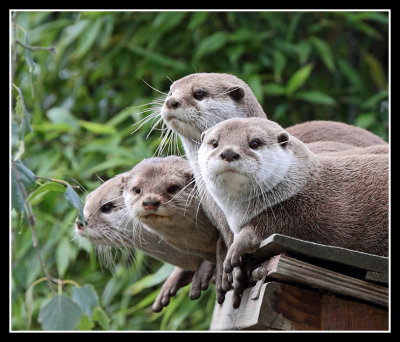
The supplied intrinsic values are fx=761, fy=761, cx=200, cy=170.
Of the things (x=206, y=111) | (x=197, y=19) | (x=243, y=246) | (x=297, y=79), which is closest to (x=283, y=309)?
(x=243, y=246)

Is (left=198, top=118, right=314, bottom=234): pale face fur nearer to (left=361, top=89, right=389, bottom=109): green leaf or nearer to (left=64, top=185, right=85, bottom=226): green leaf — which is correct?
(left=64, top=185, right=85, bottom=226): green leaf

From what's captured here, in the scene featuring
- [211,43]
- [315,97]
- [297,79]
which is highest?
[211,43]

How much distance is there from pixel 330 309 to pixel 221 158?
519 millimetres

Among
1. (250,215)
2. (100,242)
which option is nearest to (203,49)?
(100,242)

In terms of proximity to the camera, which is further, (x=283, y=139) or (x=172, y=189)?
(x=172, y=189)

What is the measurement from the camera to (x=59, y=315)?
6.06 feet

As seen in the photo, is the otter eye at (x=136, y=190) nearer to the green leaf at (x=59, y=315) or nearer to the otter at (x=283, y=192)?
the otter at (x=283, y=192)

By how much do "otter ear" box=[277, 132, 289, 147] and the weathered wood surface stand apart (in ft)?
1.32

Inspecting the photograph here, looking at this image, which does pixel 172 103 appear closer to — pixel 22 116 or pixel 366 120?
pixel 22 116

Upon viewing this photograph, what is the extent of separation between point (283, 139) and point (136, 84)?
3.03m

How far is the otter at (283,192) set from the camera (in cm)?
212

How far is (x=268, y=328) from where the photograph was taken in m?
2.10

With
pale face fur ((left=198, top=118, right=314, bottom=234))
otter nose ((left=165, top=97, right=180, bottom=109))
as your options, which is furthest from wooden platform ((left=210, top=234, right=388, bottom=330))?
otter nose ((left=165, top=97, right=180, bottom=109))

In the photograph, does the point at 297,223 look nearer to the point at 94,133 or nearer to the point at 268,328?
the point at 268,328
